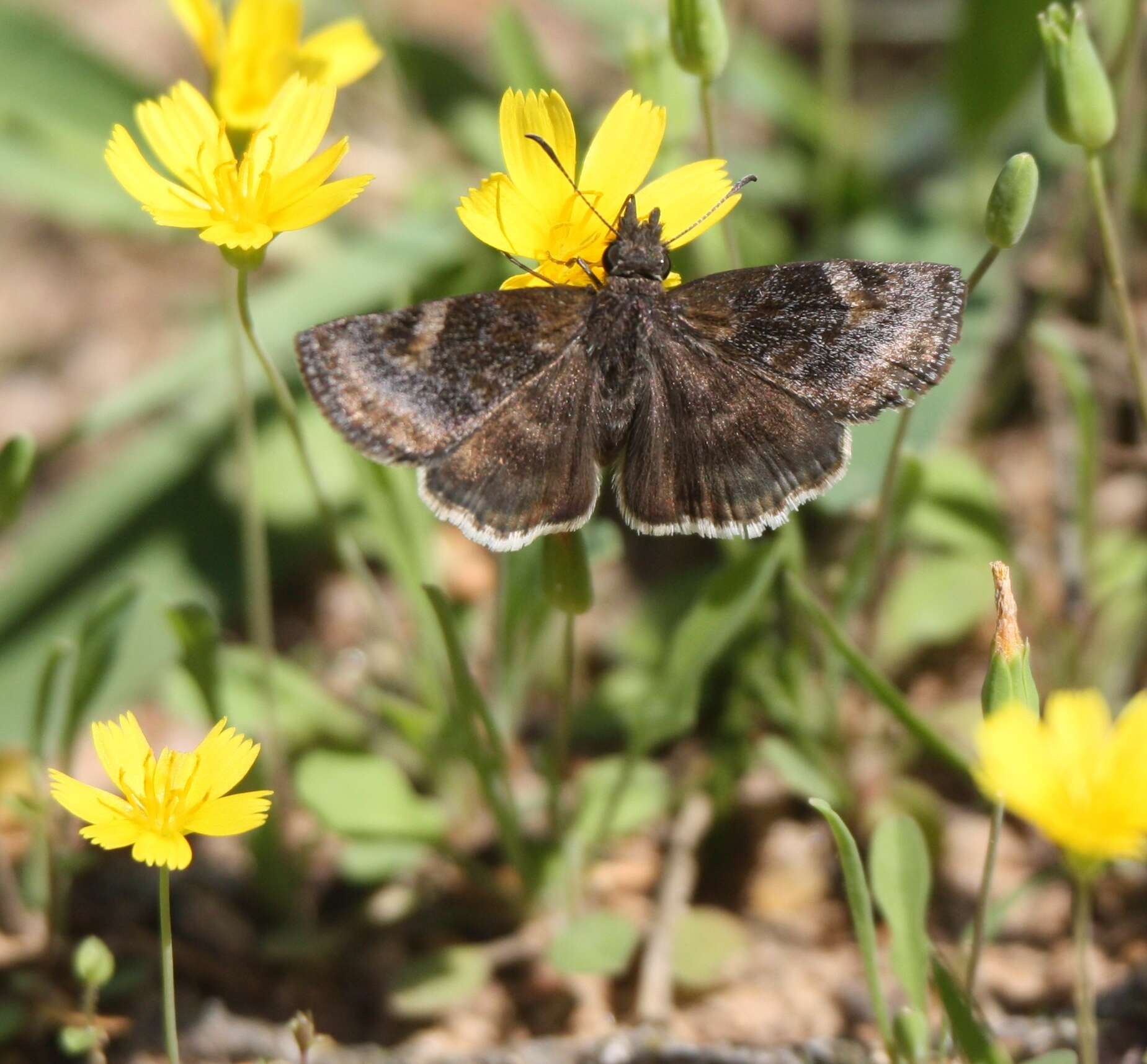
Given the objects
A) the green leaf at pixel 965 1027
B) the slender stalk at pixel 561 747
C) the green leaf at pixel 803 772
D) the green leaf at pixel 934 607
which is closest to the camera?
the green leaf at pixel 965 1027

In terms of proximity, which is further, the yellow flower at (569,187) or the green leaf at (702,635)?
the green leaf at (702,635)

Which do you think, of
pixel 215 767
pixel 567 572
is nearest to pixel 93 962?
pixel 215 767

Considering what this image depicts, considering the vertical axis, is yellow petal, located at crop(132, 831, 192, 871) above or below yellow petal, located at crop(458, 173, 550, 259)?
below

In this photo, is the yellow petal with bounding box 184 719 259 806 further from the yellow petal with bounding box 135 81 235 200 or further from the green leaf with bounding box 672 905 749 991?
the green leaf with bounding box 672 905 749 991

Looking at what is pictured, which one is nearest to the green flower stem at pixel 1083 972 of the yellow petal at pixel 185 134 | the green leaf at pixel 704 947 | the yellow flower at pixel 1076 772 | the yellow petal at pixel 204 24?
the yellow flower at pixel 1076 772

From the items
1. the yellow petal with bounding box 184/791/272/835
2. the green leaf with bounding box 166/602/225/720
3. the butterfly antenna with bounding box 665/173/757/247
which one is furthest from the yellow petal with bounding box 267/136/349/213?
the yellow petal with bounding box 184/791/272/835

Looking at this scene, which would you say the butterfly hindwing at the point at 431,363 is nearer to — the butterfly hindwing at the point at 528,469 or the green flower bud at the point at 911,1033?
the butterfly hindwing at the point at 528,469
